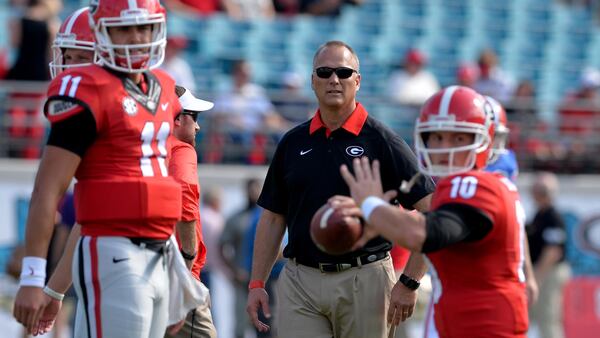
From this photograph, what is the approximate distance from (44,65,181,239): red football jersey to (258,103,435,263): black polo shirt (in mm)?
1370

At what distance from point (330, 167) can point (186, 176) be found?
711 millimetres

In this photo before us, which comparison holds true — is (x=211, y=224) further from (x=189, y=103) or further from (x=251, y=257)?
(x=189, y=103)

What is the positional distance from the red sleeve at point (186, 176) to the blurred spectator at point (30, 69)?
631 centimetres

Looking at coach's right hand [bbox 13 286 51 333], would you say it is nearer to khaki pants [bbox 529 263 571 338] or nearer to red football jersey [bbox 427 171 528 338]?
red football jersey [bbox 427 171 528 338]

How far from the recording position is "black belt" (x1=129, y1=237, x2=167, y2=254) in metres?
4.90

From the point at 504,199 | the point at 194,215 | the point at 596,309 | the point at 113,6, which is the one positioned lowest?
the point at 596,309

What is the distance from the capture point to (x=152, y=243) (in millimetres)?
4945

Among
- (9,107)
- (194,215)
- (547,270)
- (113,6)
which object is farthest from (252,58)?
(113,6)

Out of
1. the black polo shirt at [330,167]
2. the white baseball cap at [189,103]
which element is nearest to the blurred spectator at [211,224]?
the white baseball cap at [189,103]

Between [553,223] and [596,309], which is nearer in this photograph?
[553,223]

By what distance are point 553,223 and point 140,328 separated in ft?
25.3

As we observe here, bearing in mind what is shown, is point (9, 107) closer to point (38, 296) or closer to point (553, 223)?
point (553, 223)

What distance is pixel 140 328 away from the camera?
482 cm

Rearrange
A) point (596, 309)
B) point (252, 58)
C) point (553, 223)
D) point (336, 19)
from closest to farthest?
1. point (553, 223)
2. point (596, 309)
3. point (252, 58)
4. point (336, 19)
